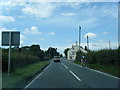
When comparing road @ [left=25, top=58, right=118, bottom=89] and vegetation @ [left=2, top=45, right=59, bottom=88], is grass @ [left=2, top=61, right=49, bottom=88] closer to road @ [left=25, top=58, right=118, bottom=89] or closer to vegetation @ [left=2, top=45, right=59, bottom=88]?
vegetation @ [left=2, top=45, right=59, bottom=88]

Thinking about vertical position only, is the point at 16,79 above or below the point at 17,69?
above

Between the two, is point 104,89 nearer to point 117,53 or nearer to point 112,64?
point 117,53

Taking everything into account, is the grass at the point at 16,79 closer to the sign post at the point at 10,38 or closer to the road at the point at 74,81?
the road at the point at 74,81

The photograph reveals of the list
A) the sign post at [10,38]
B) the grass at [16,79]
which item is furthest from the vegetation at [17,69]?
the sign post at [10,38]

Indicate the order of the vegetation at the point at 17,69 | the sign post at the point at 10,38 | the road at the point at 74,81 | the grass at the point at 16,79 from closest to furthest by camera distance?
the grass at the point at 16,79 < the road at the point at 74,81 < the vegetation at the point at 17,69 < the sign post at the point at 10,38

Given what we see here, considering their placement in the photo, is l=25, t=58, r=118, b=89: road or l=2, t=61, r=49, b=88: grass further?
l=25, t=58, r=118, b=89: road

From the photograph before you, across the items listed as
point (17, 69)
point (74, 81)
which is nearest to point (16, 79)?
point (74, 81)

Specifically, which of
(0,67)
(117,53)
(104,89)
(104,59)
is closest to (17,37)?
(0,67)

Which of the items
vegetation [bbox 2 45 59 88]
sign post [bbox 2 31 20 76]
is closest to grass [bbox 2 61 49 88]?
vegetation [bbox 2 45 59 88]

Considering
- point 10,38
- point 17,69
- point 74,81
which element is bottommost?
point 17,69

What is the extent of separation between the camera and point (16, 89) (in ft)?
45.2

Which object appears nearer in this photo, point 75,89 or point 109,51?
point 75,89

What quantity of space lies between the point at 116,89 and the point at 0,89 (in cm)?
586

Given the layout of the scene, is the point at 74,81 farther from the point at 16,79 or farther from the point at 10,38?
the point at 10,38
